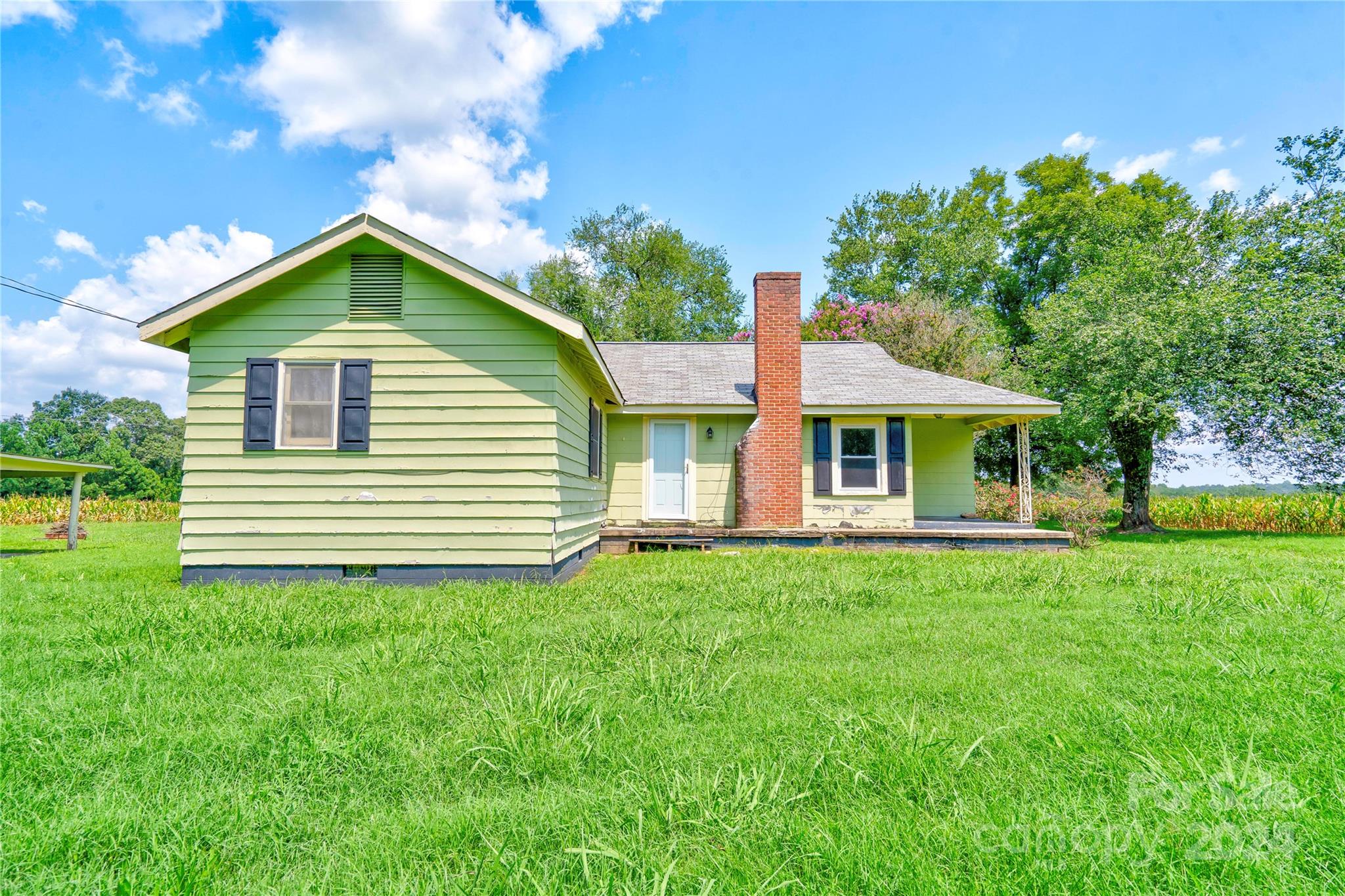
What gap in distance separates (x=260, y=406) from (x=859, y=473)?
10.0 m

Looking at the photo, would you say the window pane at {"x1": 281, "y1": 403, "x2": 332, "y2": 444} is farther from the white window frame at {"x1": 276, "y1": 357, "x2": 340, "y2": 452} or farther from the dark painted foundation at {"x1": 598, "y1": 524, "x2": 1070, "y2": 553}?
the dark painted foundation at {"x1": 598, "y1": 524, "x2": 1070, "y2": 553}

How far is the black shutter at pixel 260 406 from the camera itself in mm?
7113

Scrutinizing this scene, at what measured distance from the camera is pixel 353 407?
718 centimetres

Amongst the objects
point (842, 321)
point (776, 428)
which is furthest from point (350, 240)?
point (842, 321)

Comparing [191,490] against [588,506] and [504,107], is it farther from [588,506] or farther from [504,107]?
[504,107]

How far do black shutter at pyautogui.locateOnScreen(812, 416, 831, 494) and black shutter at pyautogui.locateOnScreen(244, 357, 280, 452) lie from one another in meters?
9.02

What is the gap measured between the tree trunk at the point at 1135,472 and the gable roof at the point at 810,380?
17.6 ft

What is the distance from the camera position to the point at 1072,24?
8.57 metres

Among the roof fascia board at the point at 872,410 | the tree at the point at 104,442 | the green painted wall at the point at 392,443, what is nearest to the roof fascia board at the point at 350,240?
the green painted wall at the point at 392,443

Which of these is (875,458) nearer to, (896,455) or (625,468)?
(896,455)

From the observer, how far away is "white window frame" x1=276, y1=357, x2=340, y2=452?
7156 mm

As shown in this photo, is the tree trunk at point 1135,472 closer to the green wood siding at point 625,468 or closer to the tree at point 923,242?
the tree at point 923,242

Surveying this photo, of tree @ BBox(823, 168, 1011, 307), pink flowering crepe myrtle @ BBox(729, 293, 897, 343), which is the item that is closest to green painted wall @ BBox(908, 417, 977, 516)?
pink flowering crepe myrtle @ BBox(729, 293, 897, 343)

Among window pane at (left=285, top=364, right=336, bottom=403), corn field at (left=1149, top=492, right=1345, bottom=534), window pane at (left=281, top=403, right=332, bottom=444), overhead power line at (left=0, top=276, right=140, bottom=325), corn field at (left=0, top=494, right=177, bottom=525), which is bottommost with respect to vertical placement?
corn field at (left=0, top=494, right=177, bottom=525)
